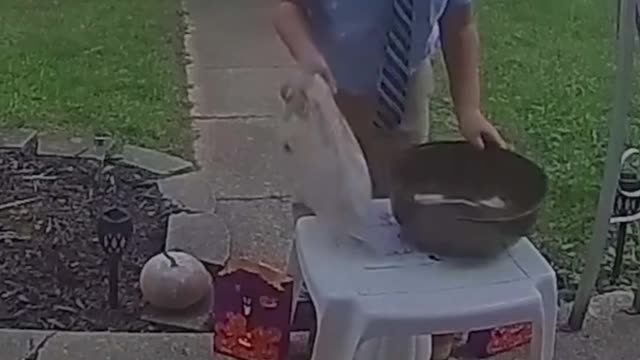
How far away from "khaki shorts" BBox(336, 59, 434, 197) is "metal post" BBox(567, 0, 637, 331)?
1.29ft

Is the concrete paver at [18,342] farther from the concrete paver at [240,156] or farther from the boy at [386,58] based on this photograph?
the concrete paver at [240,156]

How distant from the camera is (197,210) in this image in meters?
3.34

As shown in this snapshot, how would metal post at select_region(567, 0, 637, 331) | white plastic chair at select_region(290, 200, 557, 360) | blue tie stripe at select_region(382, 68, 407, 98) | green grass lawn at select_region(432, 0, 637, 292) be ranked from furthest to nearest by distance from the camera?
green grass lawn at select_region(432, 0, 637, 292)
metal post at select_region(567, 0, 637, 331)
blue tie stripe at select_region(382, 68, 407, 98)
white plastic chair at select_region(290, 200, 557, 360)

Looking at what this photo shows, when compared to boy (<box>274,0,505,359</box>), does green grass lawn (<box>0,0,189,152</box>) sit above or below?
below

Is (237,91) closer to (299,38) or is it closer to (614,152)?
(614,152)

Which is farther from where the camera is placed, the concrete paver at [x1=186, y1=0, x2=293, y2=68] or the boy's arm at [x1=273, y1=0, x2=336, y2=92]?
the concrete paver at [x1=186, y1=0, x2=293, y2=68]

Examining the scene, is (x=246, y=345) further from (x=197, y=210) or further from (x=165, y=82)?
(x=165, y=82)

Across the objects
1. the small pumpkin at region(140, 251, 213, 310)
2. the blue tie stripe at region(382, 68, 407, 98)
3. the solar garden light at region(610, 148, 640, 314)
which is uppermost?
the blue tie stripe at region(382, 68, 407, 98)

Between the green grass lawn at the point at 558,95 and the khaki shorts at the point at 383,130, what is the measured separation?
84cm

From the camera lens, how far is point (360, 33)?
7.20ft

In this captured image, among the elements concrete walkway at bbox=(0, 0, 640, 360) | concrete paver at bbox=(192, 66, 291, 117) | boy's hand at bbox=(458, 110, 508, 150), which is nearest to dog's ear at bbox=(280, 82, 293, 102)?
boy's hand at bbox=(458, 110, 508, 150)

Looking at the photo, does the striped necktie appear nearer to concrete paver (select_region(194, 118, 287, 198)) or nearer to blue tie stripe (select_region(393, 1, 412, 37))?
blue tie stripe (select_region(393, 1, 412, 37))

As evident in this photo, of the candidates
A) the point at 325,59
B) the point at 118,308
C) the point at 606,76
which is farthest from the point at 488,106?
the point at 325,59

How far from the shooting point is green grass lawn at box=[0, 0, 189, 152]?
3.97 metres
